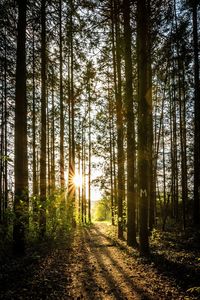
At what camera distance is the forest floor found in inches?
215

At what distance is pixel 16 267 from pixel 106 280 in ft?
7.33

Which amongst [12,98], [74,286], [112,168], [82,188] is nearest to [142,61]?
[74,286]

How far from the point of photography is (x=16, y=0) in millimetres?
9117

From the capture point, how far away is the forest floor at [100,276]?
18.0ft

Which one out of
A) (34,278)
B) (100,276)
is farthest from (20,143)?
(100,276)

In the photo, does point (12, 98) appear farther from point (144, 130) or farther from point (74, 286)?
point (74, 286)

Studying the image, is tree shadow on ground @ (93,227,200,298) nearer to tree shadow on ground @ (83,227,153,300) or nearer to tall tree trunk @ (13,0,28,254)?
tree shadow on ground @ (83,227,153,300)

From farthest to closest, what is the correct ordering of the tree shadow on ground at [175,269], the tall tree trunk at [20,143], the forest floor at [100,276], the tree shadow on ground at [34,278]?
the tall tree trunk at [20,143] < the tree shadow on ground at [175,269] < the forest floor at [100,276] < the tree shadow on ground at [34,278]

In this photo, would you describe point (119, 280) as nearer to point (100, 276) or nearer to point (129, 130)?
point (100, 276)

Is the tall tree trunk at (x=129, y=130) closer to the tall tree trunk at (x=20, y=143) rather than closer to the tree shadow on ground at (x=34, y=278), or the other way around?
the tree shadow on ground at (x=34, y=278)

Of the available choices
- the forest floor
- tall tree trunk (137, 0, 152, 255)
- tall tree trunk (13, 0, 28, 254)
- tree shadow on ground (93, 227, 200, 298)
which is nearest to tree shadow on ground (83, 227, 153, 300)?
the forest floor

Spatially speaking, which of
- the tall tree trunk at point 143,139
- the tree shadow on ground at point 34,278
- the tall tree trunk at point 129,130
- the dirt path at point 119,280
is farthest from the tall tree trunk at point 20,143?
the tall tree trunk at point 129,130

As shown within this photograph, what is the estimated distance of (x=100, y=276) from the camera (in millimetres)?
6977

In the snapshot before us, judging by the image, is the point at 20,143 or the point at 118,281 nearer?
the point at 118,281
